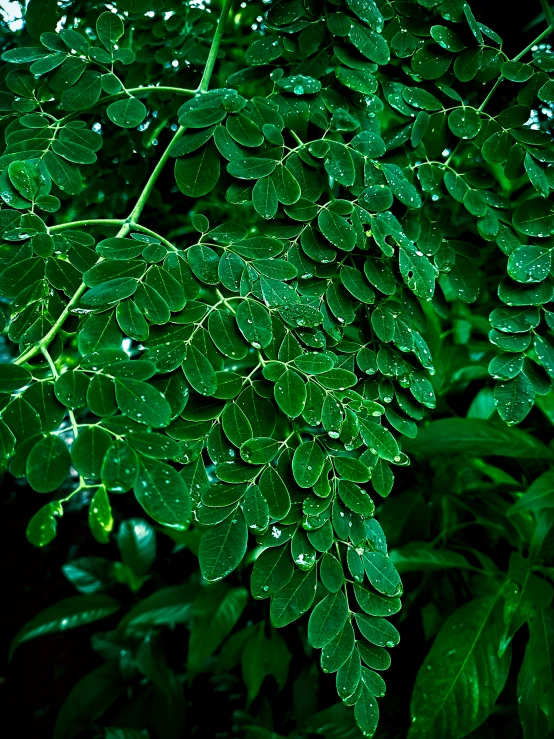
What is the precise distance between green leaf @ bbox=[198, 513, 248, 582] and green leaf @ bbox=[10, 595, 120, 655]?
4.36 feet

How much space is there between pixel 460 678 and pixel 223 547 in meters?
0.70

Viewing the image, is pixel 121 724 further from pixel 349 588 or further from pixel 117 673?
pixel 349 588

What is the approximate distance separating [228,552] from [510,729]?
1012mm

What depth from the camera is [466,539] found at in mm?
1596

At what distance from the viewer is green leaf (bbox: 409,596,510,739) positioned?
1.03 meters

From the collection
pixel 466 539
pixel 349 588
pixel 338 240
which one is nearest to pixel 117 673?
pixel 466 539

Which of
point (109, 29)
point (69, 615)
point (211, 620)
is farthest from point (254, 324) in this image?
point (69, 615)

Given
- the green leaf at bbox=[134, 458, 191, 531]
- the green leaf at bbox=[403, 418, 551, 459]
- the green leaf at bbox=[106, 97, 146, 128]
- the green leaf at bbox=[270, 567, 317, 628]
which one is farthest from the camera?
the green leaf at bbox=[403, 418, 551, 459]

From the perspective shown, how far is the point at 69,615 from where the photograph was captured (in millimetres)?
1705

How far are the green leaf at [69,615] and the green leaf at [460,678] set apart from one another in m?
0.96

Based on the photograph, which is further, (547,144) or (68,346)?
(68,346)

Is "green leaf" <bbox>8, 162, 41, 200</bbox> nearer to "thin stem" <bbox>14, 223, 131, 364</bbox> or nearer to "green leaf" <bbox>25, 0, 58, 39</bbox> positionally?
"thin stem" <bbox>14, 223, 131, 364</bbox>

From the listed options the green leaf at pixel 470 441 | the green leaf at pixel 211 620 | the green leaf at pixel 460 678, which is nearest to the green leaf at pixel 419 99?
the green leaf at pixel 470 441

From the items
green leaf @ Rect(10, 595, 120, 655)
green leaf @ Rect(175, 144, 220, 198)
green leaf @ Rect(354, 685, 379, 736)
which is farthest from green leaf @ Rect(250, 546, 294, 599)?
green leaf @ Rect(10, 595, 120, 655)
